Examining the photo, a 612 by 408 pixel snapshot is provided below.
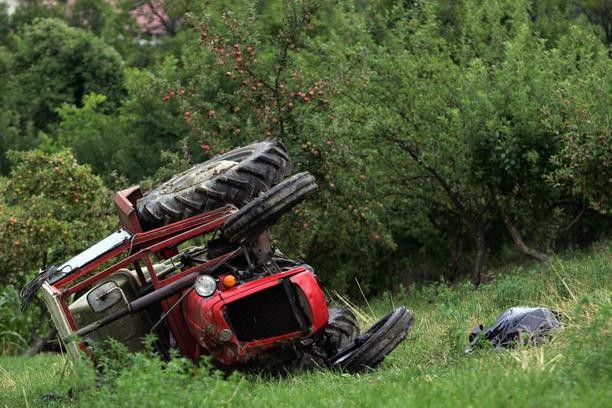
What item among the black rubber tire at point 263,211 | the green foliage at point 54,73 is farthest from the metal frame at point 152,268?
the green foliage at point 54,73

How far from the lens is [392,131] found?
21.8 metres

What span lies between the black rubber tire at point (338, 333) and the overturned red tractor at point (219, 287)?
1 cm

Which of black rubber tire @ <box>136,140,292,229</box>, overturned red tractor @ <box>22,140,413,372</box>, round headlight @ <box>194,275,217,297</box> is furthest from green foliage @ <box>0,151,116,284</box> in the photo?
round headlight @ <box>194,275,217,297</box>

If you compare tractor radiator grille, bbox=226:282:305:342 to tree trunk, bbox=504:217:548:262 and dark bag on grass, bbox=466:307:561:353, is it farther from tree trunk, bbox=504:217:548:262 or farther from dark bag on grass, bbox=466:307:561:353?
tree trunk, bbox=504:217:548:262

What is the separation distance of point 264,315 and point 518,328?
2.19 meters

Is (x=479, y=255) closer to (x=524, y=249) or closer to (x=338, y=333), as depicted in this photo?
(x=524, y=249)

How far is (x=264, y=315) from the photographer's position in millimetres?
11062

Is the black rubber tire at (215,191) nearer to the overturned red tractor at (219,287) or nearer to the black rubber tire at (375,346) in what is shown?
the overturned red tractor at (219,287)

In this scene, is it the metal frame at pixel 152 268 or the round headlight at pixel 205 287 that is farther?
the metal frame at pixel 152 268

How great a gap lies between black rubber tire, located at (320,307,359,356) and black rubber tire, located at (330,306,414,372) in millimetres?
233

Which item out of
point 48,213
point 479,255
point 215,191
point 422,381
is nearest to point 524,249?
point 479,255

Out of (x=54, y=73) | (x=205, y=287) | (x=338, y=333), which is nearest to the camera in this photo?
(x=205, y=287)

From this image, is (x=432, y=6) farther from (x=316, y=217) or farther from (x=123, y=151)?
(x=123, y=151)

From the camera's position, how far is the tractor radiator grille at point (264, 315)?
11.0m
